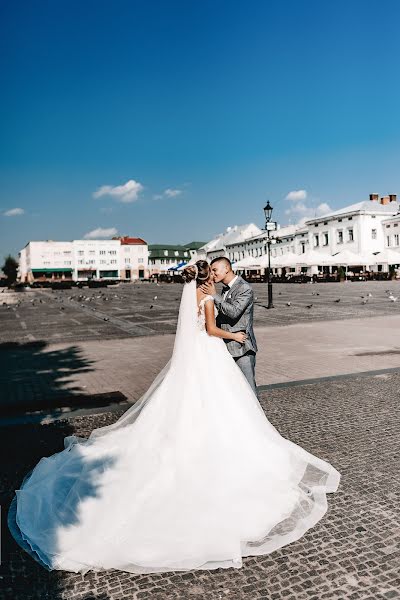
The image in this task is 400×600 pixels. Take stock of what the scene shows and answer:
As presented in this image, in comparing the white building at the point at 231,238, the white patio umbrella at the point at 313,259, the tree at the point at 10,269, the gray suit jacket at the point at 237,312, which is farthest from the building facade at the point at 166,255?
the gray suit jacket at the point at 237,312

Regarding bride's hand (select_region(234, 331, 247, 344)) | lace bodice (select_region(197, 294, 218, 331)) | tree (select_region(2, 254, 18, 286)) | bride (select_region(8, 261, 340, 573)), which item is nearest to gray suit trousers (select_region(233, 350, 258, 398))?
bride's hand (select_region(234, 331, 247, 344))

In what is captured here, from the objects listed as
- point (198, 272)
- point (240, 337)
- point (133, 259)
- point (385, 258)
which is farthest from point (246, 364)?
point (133, 259)

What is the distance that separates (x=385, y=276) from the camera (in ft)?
172

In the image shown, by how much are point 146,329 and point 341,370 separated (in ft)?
27.1

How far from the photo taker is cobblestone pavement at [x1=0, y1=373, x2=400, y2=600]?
110 inches

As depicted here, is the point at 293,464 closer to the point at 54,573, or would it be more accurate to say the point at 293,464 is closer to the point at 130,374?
the point at 54,573

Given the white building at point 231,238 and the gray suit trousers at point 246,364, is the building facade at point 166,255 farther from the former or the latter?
the gray suit trousers at point 246,364

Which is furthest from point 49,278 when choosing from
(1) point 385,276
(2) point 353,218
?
(1) point 385,276

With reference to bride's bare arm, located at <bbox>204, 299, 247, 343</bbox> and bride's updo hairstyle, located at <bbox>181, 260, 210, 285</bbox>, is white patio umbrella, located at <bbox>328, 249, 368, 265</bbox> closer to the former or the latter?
bride's bare arm, located at <bbox>204, 299, 247, 343</bbox>

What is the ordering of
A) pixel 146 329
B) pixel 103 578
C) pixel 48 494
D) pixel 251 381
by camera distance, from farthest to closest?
pixel 146 329, pixel 251 381, pixel 48 494, pixel 103 578

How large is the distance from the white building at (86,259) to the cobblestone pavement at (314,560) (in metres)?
113

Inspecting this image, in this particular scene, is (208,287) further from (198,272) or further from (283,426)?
(283,426)

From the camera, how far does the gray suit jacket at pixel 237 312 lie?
465 centimetres

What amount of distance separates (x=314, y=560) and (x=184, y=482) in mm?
1180
